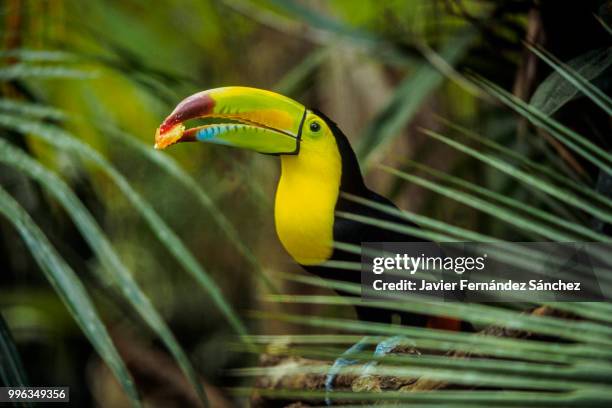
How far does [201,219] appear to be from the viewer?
8.80 ft

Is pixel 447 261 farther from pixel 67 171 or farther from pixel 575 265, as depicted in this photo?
pixel 67 171

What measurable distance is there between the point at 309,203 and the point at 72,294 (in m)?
0.41

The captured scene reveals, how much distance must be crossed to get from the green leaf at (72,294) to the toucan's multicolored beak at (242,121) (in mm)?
305

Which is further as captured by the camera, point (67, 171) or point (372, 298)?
point (67, 171)

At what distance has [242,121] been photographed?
1.07 meters

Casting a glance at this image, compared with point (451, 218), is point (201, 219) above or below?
above

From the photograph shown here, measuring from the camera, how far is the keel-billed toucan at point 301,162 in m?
1.02

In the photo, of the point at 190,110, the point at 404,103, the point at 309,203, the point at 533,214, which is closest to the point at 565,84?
the point at 533,214

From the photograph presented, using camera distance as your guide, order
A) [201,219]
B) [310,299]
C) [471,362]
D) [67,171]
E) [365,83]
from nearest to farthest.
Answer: [471,362]
[310,299]
[67,171]
[365,83]
[201,219]

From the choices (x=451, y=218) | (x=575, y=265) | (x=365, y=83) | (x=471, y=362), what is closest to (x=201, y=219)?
(x=365, y=83)

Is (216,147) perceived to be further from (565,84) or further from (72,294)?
(565,84)

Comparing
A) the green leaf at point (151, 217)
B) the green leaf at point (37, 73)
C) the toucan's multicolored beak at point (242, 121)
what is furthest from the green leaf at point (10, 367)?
the green leaf at point (37, 73)

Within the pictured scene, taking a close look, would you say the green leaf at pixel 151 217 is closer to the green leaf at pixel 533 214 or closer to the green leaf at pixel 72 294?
the green leaf at pixel 72 294

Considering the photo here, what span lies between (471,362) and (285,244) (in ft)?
1.30
